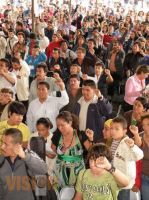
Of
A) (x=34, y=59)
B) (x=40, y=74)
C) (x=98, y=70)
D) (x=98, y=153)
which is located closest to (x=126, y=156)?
(x=98, y=153)

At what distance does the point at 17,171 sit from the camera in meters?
3.65

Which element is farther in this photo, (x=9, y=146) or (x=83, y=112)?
(x=83, y=112)

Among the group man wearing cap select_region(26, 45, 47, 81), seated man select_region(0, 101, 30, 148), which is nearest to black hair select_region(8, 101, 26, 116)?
seated man select_region(0, 101, 30, 148)

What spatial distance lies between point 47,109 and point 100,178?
7.31 feet

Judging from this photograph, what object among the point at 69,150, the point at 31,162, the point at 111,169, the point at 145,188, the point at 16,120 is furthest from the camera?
the point at 16,120

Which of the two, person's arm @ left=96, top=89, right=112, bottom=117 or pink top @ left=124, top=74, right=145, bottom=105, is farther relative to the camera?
pink top @ left=124, top=74, right=145, bottom=105

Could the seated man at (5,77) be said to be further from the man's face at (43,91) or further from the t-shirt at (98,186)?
the t-shirt at (98,186)

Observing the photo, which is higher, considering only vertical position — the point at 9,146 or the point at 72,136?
the point at 72,136

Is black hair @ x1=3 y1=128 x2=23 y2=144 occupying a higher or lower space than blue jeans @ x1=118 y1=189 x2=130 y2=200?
higher

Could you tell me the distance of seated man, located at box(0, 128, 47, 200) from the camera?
143 inches

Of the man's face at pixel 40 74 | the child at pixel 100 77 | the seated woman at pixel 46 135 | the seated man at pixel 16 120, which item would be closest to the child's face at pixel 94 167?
the seated woman at pixel 46 135

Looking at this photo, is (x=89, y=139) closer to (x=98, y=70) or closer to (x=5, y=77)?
(x=5, y=77)

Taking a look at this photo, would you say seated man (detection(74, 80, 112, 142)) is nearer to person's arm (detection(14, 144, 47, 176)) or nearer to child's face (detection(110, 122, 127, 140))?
child's face (detection(110, 122, 127, 140))

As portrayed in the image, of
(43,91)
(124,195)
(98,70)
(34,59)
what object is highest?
(34,59)
